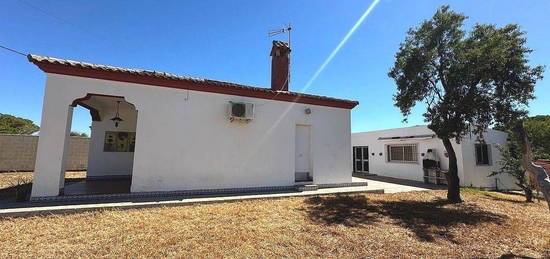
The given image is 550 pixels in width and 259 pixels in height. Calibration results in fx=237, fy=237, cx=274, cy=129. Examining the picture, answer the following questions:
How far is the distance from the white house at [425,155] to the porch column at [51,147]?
46.1 ft

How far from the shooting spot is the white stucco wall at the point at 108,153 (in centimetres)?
1005

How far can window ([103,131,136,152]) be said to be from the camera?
10422 mm

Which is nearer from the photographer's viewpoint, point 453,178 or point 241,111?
point 453,178

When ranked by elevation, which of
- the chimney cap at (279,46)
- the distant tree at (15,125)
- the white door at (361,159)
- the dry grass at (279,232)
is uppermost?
the chimney cap at (279,46)

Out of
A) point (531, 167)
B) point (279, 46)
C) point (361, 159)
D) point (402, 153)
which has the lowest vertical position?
point (361, 159)

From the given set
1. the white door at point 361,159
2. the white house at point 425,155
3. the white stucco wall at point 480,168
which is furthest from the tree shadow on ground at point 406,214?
the white door at point 361,159

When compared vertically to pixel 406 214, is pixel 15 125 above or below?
above

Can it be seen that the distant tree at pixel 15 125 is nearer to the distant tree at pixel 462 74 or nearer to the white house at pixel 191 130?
the white house at pixel 191 130

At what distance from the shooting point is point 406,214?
6.50m

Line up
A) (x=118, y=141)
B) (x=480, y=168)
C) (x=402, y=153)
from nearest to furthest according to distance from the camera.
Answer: (x=118, y=141) < (x=480, y=168) < (x=402, y=153)

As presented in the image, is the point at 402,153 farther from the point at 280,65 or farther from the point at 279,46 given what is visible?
the point at 279,46

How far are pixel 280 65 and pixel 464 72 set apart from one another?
6332 millimetres

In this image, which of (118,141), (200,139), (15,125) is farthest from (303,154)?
(15,125)

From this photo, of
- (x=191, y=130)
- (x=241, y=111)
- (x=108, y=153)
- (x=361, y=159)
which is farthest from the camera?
(x=361, y=159)
